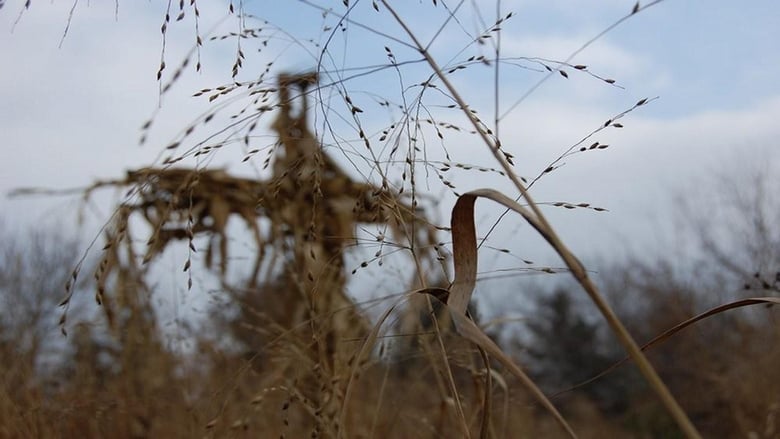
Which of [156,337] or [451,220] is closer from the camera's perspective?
[451,220]

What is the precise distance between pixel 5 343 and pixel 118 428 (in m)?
1.06

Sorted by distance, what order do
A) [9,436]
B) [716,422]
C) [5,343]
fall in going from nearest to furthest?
[9,436] < [5,343] < [716,422]

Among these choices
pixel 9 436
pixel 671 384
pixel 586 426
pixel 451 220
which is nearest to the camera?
pixel 451 220

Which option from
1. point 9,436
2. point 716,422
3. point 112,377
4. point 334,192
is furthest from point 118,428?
point 716,422

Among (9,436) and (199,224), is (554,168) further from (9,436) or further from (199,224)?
(199,224)

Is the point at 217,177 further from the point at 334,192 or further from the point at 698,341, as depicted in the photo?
the point at 698,341

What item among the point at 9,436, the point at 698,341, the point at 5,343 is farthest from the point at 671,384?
the point at 9,436

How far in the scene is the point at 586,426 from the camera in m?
10.0

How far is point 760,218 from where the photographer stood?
8688 mm

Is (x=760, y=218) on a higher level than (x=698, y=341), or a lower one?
higher

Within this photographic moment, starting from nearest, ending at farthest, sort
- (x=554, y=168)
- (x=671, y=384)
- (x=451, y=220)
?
(x=451, y=220) < (x=554, y=168) < (x=671, y=384)

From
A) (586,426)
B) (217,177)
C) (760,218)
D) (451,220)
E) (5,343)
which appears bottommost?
(586,426)

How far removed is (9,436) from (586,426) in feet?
29.2

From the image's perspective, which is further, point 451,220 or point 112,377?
point 112,377
